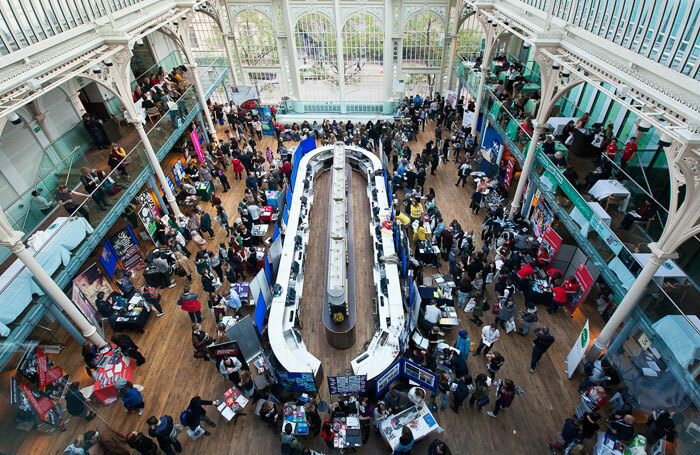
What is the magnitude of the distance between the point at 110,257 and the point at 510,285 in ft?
44.7

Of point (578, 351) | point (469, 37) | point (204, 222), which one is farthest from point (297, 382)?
point (469, 37)

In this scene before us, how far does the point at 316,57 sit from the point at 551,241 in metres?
20.2

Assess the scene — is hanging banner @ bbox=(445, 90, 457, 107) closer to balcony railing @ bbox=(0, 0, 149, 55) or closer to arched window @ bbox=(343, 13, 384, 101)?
arched window @ bbox=(343, 13, 384, 101)

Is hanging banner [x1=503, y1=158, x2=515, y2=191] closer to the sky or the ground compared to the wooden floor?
closer to the sky

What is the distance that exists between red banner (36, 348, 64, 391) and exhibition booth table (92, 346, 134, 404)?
878 millimetres

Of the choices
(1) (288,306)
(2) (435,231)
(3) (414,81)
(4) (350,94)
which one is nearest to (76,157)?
(1) (288,306)

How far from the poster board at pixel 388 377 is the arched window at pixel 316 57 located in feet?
72.7

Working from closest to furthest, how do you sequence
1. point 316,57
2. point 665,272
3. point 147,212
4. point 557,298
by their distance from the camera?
point 665,272 → point 557,298 → point 147,212 → point 316,57

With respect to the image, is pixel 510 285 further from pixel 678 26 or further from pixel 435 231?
pixel 678 26

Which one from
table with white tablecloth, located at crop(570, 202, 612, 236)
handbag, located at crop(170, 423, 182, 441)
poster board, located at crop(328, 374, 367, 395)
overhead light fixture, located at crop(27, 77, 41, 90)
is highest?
overhead light fixture, located at crop(27, 77, 41, 90)

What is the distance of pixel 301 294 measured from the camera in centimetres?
1212

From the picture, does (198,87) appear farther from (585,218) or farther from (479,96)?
(585,218)

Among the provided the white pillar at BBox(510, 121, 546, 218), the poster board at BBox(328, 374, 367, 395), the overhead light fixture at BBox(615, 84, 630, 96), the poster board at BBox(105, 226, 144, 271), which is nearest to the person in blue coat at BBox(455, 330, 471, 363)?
the poster board at BBox(328, 374, 367, 395)

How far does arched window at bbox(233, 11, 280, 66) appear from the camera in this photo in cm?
2481
